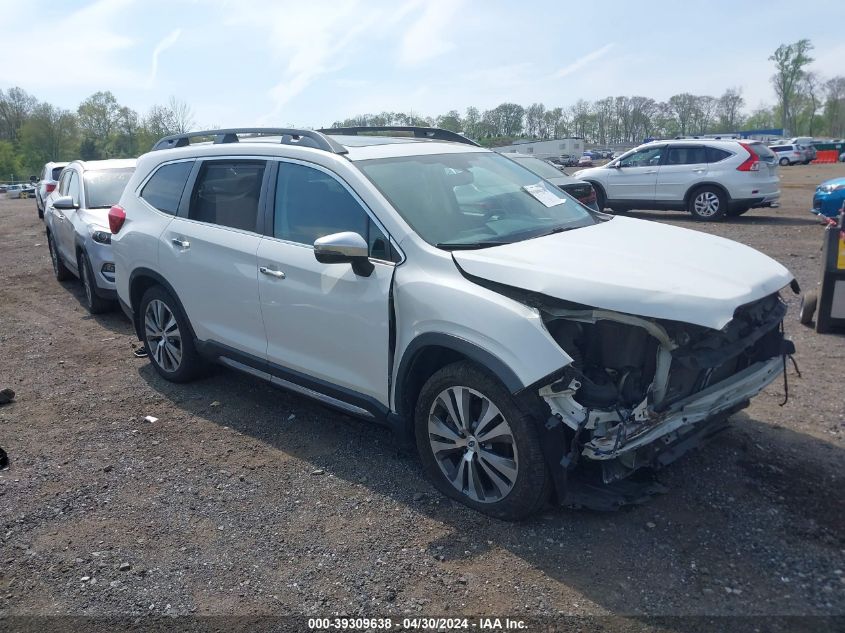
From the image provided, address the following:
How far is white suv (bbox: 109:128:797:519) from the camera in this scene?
329cm

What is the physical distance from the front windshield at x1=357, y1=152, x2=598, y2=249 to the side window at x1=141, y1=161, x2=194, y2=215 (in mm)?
1953

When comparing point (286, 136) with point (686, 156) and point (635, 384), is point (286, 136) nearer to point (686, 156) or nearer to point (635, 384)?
point (635, 384)

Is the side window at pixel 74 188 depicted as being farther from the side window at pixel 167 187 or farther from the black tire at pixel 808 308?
the black tire at pixel 808 308

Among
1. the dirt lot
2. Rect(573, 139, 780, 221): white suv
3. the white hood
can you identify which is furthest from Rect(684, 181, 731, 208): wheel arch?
the white hood

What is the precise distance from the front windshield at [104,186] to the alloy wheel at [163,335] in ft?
12.9

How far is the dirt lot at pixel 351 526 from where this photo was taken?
312cm

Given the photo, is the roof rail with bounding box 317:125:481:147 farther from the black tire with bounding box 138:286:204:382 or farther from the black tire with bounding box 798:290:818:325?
the black tire with bounding box 798:290:818:325

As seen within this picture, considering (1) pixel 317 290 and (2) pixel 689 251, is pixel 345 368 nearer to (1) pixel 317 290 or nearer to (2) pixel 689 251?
(1) pixel 317 290

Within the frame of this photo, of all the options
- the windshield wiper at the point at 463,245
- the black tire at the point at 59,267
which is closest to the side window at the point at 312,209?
the windshield wiper at the point at 463,245

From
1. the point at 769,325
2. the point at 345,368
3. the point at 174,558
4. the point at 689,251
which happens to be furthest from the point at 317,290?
the point at 769,325

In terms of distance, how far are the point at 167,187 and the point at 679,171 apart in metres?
12.5

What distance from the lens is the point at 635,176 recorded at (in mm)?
16047

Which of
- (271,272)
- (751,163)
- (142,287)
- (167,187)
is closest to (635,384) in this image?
(271,272)

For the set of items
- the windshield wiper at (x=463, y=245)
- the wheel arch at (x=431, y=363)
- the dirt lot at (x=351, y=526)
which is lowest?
the dirt lot at (x=351, y=526)
